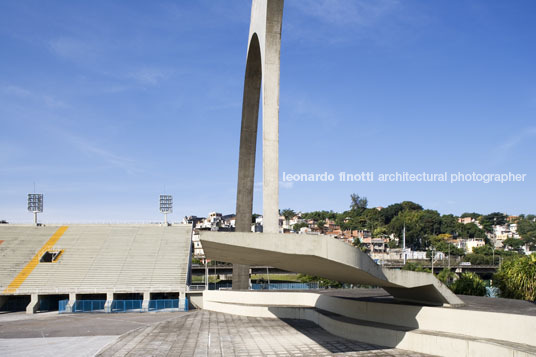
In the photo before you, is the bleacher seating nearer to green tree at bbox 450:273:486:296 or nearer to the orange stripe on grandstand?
the orange stripe on grandstand

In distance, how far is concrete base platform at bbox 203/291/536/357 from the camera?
1202cm

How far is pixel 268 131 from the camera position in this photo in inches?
672

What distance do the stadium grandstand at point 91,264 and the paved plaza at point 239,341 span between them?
1103 cm

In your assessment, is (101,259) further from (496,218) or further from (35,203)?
(496,218)

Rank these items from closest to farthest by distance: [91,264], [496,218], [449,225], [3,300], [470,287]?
1. [470,287]
2. [3,300]
3. [91,264]
4. [449,225]
5. [496,218]

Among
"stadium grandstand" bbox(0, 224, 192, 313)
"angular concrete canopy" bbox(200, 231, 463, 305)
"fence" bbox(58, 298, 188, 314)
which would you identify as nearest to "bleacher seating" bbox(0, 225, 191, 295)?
"stadium grandstand" bbox(0, 224, 192, 313)

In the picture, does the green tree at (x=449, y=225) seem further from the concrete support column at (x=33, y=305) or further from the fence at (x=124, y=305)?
the concrete support column at (x=33, y=305)

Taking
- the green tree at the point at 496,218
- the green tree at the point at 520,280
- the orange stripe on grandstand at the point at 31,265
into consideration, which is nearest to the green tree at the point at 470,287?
the green tree at the point at 520,280

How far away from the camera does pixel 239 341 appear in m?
17.3

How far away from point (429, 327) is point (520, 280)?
440 inches

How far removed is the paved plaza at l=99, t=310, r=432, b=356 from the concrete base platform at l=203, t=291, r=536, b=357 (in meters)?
0.44

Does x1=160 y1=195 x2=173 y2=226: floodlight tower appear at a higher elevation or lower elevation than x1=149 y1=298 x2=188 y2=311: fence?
higher

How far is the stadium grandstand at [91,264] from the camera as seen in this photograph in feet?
112

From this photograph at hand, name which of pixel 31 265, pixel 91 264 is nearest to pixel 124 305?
pixel 91 264
